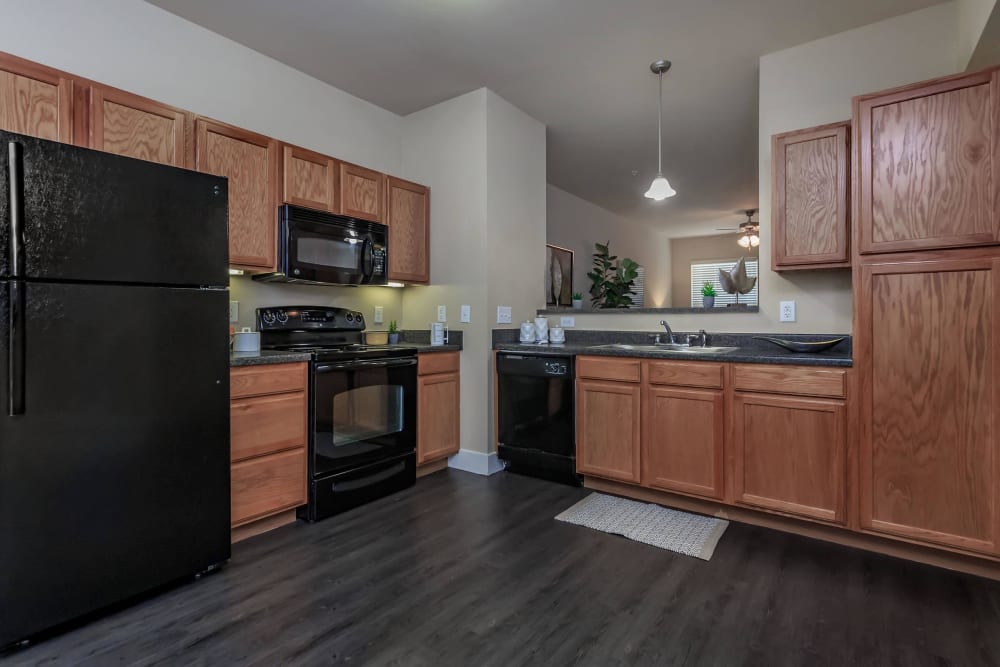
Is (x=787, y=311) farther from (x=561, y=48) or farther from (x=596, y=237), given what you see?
(x=596, y=237)

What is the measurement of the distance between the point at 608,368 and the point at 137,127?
271 centimetres

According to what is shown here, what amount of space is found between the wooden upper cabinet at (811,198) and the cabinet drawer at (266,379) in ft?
8.59

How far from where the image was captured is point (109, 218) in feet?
5.73

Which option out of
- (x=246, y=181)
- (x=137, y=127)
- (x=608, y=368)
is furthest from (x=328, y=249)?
(x=608, y=368)

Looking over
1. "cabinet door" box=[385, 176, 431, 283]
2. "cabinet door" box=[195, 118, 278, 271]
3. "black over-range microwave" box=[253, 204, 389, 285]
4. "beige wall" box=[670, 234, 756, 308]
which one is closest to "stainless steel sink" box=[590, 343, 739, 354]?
"cabinet door" box=[385, 176, 431, 283]

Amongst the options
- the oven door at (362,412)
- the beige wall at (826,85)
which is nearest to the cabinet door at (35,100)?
the oven door at (362,412)

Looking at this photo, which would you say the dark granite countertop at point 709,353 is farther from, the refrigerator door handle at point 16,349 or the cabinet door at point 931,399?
the refrigerator door handle at point 16,349

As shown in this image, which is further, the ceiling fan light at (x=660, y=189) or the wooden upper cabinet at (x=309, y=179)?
the ceiling fan light at (x=660, y=189)

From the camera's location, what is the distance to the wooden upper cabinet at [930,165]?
2.01 meters

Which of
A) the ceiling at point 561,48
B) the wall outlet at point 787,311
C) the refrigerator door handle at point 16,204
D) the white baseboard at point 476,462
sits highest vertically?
the ceiling at point 561,48

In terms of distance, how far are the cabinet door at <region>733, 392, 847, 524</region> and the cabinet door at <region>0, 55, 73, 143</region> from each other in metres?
3.33

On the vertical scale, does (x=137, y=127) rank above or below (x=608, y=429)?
above

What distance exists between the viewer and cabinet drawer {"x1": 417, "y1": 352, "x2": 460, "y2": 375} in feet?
10.8

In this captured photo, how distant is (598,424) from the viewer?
10.1 feet
